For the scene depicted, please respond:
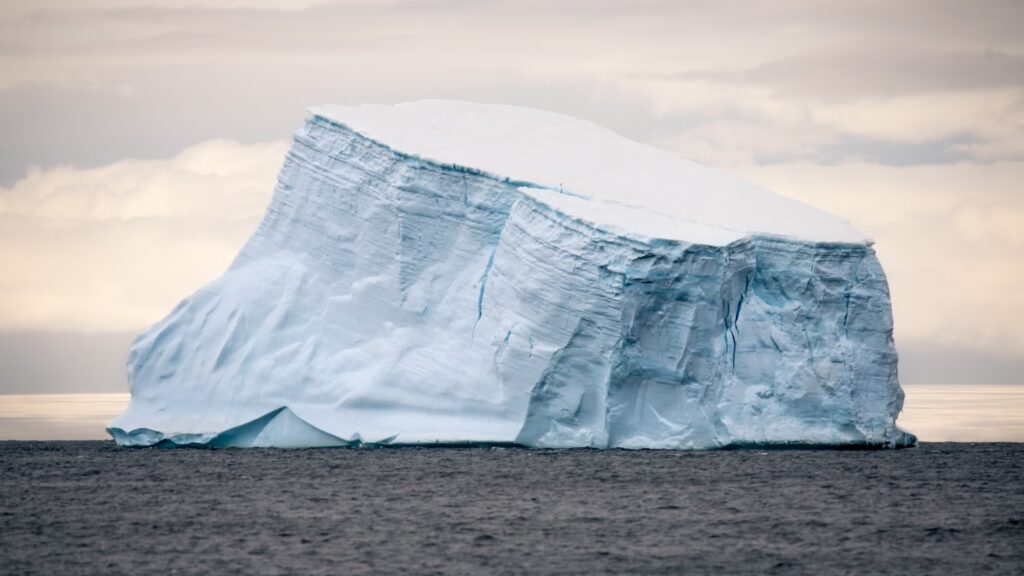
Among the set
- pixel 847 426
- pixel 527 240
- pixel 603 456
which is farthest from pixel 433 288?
pixel 847 426

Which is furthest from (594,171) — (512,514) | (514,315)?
(512,514)

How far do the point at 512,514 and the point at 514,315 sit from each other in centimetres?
487

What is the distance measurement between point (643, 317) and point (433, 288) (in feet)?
10.5

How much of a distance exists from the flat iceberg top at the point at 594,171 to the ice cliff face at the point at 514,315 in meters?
0.06

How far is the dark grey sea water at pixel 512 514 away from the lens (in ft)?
50.2

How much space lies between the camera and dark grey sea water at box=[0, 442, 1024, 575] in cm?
1531

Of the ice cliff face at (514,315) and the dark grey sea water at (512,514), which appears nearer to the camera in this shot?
the dark grey sea water at (512,514)

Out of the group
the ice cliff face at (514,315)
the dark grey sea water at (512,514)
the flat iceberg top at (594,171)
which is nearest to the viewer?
the dark grey sea water at (512,514)

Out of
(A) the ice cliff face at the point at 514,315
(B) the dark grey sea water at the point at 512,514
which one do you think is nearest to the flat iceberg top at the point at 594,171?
(A) the ice cliff face at the point at 514,315

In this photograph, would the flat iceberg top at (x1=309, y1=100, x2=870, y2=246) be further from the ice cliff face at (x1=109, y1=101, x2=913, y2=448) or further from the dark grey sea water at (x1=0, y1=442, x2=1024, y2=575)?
the dark grey sea water at (x1=0, y1=442, x2=1024, y2=575)

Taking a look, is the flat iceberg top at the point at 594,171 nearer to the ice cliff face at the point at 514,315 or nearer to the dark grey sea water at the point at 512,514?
the ice cliff face at the point at 514,315

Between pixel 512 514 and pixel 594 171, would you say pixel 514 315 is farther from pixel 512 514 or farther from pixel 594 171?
pixel 512 514

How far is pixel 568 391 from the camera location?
22859mm

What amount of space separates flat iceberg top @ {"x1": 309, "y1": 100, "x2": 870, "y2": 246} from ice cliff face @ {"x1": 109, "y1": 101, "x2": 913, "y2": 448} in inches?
2.5
